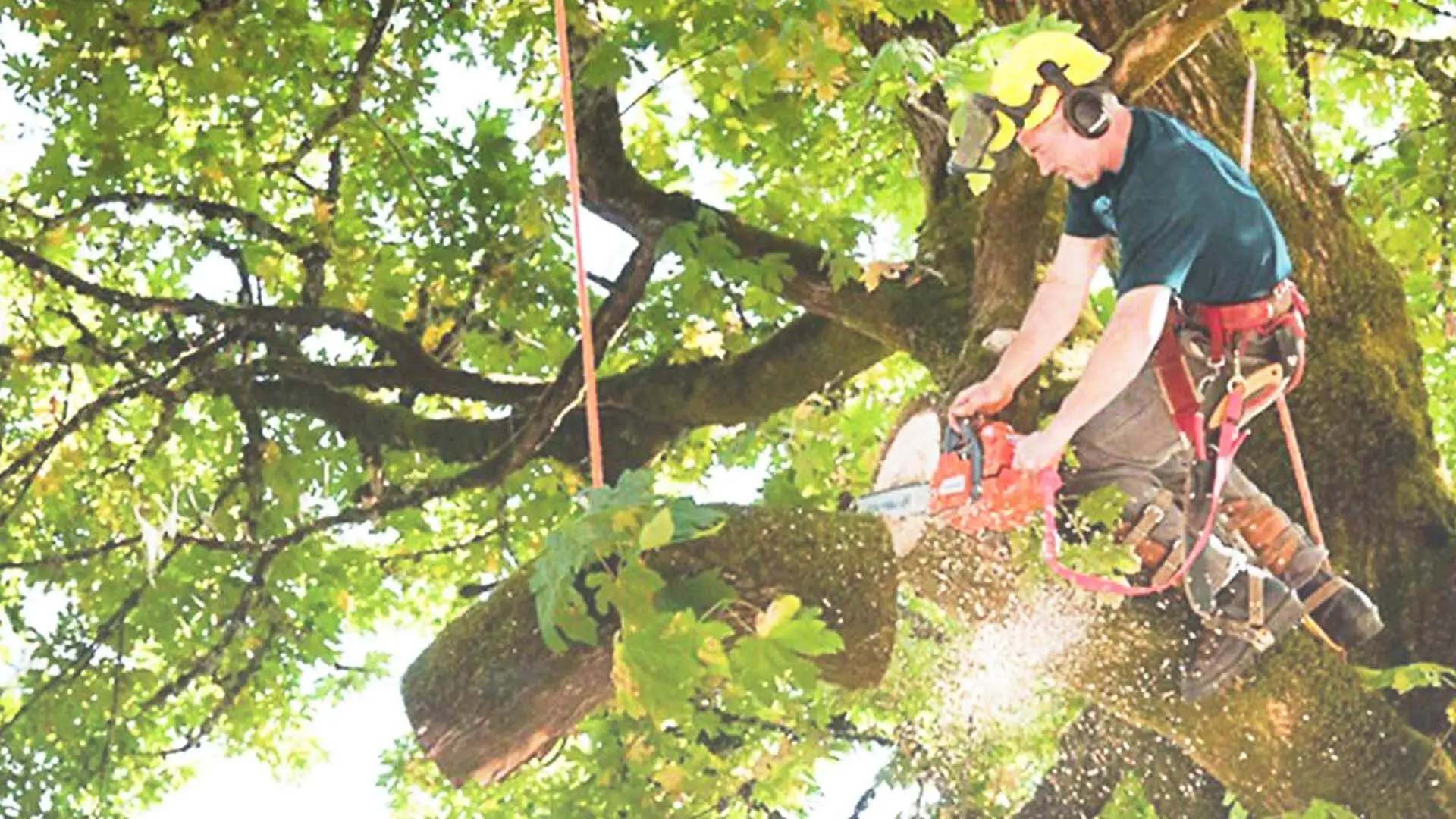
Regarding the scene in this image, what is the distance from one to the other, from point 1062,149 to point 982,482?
2.40ft

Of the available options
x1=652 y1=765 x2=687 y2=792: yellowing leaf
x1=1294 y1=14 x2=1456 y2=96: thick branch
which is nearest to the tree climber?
x1=652 y1=765 x2=687 y2=792: yellowing leaf

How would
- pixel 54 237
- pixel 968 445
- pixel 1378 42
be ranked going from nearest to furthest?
pixel 968 445
pixel 1378 42
pixel 54 237

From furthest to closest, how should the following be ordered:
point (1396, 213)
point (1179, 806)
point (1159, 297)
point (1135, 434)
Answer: point (1396, 213)
point (1179, 806)
point (1135, 434)
point (1159, 297)

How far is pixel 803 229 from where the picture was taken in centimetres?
801

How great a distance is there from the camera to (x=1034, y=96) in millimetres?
3953

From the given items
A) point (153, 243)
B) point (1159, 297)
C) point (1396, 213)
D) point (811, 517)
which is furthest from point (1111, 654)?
point (153, 243)

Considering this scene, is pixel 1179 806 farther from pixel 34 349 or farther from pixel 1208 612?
pixel 34 349

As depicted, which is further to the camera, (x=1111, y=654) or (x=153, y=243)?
(x=153, y=243)

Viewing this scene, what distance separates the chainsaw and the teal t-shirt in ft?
1.56

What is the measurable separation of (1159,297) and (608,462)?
4.51 meters

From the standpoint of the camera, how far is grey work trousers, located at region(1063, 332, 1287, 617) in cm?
473

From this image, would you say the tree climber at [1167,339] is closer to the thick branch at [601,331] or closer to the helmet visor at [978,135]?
the helmet visor at [978,135]

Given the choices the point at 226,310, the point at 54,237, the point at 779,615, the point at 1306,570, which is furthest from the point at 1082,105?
the point at 54,237

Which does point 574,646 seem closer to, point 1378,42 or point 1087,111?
point 1087,111
